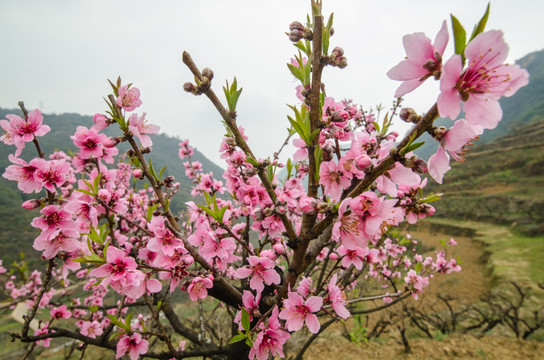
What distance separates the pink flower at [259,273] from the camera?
5.24 feet

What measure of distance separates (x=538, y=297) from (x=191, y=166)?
1100 cm

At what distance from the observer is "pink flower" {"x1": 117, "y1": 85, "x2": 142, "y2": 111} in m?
1.47

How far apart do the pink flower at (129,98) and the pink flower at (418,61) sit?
4.77 feet

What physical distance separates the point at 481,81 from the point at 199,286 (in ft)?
5.92

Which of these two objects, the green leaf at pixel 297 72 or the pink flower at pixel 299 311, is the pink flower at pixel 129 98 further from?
the pink flower at pixel 299 311

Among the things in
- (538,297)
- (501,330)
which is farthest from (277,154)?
(538,297)

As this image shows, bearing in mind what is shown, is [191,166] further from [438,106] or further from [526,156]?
[526,156]

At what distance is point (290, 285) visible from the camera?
1.54m

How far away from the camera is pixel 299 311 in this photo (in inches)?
60.6

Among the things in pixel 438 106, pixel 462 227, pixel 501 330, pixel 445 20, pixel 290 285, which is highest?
pixel 445 20

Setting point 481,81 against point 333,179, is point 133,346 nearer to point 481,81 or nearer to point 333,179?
point 333,179

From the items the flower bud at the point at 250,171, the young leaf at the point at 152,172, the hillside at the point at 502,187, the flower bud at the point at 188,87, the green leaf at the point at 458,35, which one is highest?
the flower bud at the point at 188,87

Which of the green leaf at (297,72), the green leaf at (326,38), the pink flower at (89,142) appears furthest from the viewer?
the pink flower at (89,142)

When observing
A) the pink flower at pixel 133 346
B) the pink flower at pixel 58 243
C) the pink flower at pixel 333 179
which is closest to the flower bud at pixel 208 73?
the pink flower at pixel 333 179
